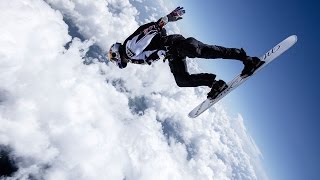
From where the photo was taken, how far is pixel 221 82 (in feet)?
24.0

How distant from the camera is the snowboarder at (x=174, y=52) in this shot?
6.56m

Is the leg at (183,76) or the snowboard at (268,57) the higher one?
the leg at (183,76)

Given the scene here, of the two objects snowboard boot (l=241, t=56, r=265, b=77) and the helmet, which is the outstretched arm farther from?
snowboard boot (l=241, t=56, r=265, b=77)

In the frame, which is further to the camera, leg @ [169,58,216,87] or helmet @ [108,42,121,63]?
helmet @ [108,42,121,63]

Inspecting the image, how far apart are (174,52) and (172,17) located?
3.10 feet

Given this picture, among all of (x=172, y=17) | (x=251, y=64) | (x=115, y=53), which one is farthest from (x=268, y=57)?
(x=115, y=53)

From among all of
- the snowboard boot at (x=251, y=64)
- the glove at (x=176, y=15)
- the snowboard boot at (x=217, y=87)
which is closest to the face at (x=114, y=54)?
the glove at (x=176, y=15)

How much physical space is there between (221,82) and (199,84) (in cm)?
63

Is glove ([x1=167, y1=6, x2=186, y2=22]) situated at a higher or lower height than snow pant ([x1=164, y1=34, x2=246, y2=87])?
higher

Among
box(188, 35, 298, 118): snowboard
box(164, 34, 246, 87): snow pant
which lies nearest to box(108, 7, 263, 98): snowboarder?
box(164, 34, 246, 87): snow pant

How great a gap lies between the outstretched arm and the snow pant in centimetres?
36

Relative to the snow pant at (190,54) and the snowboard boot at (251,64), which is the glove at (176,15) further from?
the snowboard boot at (251,64)

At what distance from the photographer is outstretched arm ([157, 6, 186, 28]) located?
262 inches

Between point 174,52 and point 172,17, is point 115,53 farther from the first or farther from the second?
point 172,17
